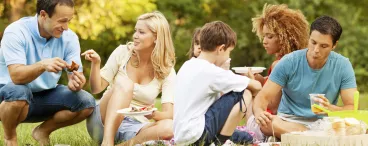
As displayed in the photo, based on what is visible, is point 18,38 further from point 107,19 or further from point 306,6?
point 306,6

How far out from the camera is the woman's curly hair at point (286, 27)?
6.43 meters

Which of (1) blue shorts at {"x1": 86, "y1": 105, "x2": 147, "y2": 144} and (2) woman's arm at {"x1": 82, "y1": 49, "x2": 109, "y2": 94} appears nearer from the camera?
(2) woman's arm at {"x1": 82, "y1": 49, "x2": 109, "y2": 94}

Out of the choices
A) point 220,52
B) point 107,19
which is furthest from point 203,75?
point 107,19

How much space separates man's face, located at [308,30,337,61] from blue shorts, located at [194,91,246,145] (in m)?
0.68

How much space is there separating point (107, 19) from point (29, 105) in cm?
1084

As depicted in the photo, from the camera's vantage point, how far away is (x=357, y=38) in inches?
844

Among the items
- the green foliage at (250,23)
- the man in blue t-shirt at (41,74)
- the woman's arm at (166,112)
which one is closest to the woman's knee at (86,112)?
the man in blue t-shirt at (41,74)

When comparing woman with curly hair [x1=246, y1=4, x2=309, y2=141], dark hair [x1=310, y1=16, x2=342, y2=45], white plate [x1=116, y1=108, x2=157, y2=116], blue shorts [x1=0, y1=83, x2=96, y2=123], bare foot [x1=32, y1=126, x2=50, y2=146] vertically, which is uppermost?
dark hair [x1=310, y1=16, x2=342, y2=45]

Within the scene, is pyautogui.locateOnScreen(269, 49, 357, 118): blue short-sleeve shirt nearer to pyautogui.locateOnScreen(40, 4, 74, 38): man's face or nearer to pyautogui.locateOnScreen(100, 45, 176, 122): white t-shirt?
pyautogui.locateOnScreen(100, 45, 176, 122): white t-shirt

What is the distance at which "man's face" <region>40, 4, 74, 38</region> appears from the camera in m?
5.63

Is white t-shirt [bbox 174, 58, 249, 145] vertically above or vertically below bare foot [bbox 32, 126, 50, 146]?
above

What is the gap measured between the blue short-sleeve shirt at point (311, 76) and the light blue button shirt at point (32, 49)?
4.79ft

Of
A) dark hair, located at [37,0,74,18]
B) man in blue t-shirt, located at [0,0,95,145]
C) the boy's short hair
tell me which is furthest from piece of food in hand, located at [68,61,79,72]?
the boy's short hair

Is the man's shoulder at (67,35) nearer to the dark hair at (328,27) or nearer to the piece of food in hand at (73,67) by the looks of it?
the piece of food in hand at (73,67)
